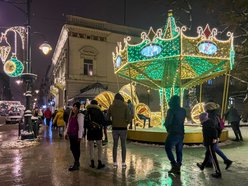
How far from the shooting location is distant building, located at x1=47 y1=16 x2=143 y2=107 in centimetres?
3431

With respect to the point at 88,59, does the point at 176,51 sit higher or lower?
lower

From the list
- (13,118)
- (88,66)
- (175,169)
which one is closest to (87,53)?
(88,66)

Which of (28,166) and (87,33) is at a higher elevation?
(87,33)

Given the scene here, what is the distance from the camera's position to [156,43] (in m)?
12.2

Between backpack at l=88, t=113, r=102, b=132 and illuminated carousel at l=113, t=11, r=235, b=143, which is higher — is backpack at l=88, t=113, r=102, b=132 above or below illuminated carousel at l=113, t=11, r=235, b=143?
below

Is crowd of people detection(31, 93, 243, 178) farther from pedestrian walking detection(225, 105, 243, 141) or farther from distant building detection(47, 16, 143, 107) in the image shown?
distant building detection(47, 16, 143, 107)

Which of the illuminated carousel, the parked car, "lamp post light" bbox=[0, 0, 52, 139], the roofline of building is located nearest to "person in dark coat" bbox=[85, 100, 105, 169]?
the illuminated carousel

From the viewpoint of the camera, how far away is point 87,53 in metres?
35.4

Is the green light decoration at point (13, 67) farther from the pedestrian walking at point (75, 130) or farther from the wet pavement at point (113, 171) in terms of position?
the pedestrian walking at point (75, 130)

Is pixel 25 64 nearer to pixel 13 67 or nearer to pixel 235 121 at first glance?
pixel 13 67

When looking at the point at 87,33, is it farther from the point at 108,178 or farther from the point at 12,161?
the point at 108,178

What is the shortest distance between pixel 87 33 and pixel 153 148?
2580cm

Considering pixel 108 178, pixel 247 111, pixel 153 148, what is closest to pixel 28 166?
pixel 108 178

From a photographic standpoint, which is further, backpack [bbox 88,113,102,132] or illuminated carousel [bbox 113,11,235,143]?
illuminated carousel [bbox 113,11,235,143]
